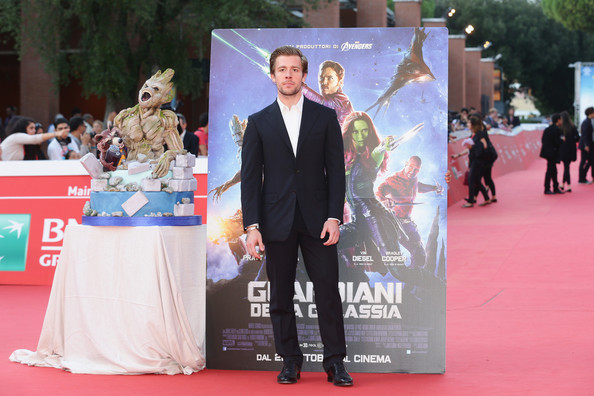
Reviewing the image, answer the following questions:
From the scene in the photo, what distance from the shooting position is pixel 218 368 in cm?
657

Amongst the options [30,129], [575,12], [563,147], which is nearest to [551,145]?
[563,147]

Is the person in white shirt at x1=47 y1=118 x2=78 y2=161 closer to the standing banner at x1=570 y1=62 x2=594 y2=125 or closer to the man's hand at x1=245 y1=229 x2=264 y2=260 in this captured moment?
the man's hand at x1=245 y1=229 x2=264 y2=260

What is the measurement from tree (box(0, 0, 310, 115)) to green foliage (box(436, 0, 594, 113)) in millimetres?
47536

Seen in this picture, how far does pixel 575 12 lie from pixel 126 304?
5059 centimetres

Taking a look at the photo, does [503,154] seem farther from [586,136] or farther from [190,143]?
[190,143]

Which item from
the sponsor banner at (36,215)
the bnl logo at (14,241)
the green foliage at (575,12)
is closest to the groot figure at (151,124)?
the sponsor banner at (36,215)

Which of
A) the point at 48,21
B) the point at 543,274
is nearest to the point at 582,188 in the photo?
the point at 543,274

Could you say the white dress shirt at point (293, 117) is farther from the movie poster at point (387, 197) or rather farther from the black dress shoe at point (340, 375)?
the black dress shoe at point (340, 375)

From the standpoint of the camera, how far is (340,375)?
5.99 m

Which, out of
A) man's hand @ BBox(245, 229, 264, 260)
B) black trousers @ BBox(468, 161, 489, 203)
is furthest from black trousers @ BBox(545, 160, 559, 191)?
man's hand @ BBox(245, 229, 264, 260)

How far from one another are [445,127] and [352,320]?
1433 mm

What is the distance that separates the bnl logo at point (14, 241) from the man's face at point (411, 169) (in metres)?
6.09

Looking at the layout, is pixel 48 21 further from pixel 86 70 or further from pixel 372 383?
pixel 372 383

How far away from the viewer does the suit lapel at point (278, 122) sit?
5.97m
